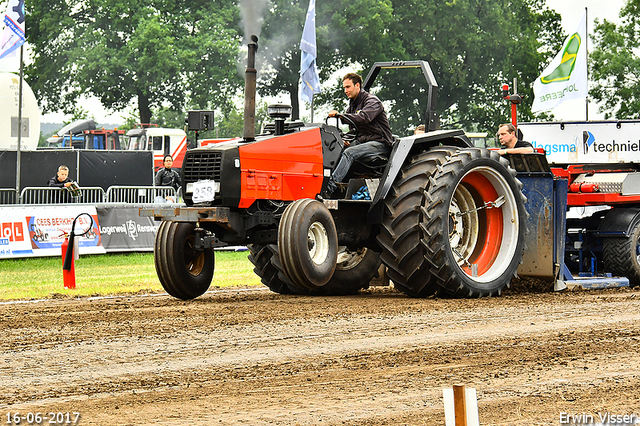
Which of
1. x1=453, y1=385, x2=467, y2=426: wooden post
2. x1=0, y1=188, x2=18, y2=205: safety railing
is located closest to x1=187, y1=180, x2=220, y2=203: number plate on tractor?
x1=453, y1=385, x2=467, y2=426: wooden post

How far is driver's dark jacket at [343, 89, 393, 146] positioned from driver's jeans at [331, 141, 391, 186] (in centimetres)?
10

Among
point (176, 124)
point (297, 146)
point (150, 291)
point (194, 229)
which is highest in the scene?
point (176, 124)

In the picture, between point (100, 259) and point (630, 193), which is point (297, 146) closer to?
point (630, 193)

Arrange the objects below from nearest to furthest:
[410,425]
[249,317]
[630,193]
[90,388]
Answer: [410,425] < [90,388] < [249,317] < [630,193]

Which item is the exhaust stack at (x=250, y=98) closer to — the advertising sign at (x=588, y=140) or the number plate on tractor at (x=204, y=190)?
the number plate on tractor at (x=204, y=190)

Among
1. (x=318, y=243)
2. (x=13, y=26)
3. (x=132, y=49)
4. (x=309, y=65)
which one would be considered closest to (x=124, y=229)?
(x=13, y=26)

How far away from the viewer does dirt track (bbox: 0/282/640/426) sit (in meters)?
4.63

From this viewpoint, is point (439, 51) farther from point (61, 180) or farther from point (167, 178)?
point (61, 180)

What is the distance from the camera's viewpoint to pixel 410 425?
4344 millimetres

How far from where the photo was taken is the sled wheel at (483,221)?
30.4ft

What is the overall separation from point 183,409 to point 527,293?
6.29 metres

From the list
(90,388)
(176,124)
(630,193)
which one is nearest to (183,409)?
(90,388)

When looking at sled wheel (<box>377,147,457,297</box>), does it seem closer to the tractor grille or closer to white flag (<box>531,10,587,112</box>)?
the tractor grille

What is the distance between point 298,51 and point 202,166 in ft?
131
